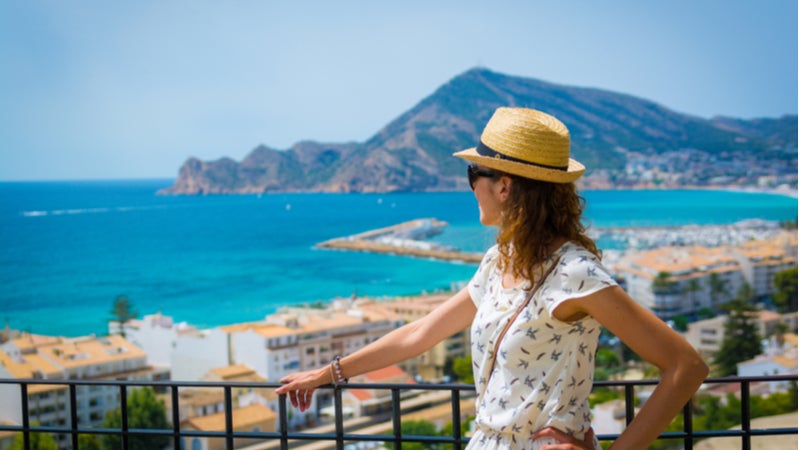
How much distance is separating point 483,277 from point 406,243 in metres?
44.6

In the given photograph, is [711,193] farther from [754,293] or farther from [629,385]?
[629,385]

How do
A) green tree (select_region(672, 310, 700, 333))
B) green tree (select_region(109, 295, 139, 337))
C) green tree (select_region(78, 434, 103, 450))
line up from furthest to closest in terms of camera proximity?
green tree (select_region(109, 295, 139, 337)) → green tree (select_region(672, 310, 700, 333)) → green tree (select_region(78, 434, 103, 450))

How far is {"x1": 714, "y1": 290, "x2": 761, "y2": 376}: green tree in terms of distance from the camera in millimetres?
22922

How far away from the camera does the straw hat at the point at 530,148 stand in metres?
0.77

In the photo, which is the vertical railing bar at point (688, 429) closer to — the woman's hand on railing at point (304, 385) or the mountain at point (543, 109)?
the woman's hand on railing at point (304, 385)

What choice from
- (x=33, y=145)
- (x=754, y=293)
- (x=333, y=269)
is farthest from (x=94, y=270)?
(x=754, y=293)

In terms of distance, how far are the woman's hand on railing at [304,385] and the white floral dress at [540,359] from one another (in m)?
0.34

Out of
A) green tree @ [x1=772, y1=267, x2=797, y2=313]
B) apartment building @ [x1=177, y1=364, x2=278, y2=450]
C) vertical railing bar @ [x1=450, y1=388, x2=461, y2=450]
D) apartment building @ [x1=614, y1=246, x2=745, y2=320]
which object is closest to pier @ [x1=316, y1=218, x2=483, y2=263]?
apartment building @ [x1=614, y1=246, x2=745, y2=320]

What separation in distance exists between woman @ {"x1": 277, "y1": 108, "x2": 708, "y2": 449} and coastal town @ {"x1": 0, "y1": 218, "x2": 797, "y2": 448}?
10.4 m

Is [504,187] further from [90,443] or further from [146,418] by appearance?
[146,418]

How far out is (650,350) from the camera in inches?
28.1

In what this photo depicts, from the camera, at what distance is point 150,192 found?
7794 cm

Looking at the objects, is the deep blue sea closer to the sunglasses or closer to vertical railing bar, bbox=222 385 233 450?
vertical railing bar, bbox=222 385 233 450

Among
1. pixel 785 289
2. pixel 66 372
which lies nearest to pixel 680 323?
pixel 785 289
